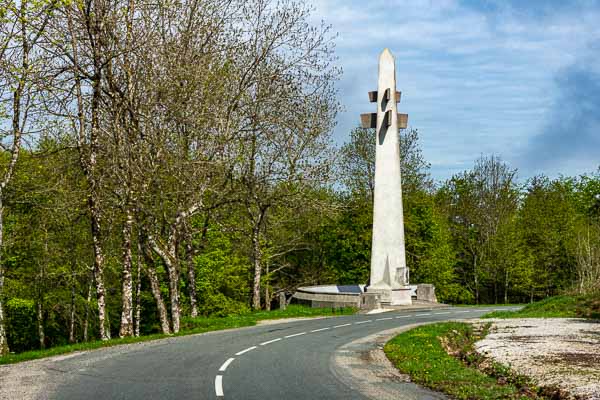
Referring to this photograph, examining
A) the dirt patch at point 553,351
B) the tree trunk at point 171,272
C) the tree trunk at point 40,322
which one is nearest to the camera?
the dirt patch at point 553,351

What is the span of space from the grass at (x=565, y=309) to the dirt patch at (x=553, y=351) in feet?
7.27

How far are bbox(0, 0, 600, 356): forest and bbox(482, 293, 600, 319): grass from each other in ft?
5.23

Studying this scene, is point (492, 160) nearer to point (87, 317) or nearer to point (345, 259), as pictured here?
point (345, 259)

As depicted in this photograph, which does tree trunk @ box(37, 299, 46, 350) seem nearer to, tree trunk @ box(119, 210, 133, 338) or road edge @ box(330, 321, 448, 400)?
tree trunk @ box(119, 210, 133, 338)

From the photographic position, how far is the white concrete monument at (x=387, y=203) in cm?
3506

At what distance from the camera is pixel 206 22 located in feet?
88.5

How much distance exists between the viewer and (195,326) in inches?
1090

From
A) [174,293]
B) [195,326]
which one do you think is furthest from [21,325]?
[174,293]

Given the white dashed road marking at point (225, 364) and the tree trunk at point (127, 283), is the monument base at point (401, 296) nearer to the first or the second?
the tree trunk at point (127, 283)

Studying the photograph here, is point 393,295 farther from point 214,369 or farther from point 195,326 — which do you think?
point 214,369

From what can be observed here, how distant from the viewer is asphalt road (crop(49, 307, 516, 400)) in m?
10.8

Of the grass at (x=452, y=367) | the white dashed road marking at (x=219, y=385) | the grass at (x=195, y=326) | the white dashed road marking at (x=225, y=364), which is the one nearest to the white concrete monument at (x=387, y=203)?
the grass at (x=195, y=326)

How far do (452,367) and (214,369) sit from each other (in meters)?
4.89

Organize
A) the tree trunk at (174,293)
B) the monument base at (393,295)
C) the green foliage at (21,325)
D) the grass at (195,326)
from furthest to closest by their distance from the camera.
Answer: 1. the green foliage at (21,325)
2. the monument base at (393,295)
3. the tree trunk at (174,293)
4. the grass at (195,326)
